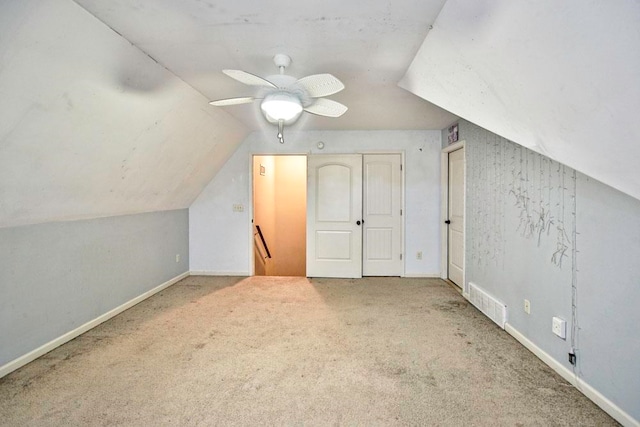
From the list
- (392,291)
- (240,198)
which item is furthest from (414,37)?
(240,198)

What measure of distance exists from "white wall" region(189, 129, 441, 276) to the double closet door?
0.57ft

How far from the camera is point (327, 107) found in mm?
2398

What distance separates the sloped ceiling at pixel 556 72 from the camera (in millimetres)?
1098

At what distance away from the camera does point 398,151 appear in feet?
15.3

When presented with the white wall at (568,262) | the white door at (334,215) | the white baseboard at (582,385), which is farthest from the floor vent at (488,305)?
the white door at (334,215)

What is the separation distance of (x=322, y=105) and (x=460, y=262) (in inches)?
116

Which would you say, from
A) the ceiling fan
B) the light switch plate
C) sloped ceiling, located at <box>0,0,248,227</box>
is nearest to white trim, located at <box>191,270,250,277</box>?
sloped ceiling, located at <box>0,0,248,227</box>

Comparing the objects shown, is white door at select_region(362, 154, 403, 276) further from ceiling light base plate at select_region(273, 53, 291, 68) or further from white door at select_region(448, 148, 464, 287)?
ceiling light base plate at select_region(273, 53, 291, 68)

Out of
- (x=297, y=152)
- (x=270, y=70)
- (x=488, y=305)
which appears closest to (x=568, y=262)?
(x=488, y=305)

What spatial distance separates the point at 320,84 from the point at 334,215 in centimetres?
285

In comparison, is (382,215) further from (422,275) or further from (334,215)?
(422,275)

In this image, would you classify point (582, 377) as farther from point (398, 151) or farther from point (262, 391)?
point (398, 151)

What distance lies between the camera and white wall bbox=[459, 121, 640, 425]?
1.67 meters

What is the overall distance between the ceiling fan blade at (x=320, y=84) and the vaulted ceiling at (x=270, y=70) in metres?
0.31
